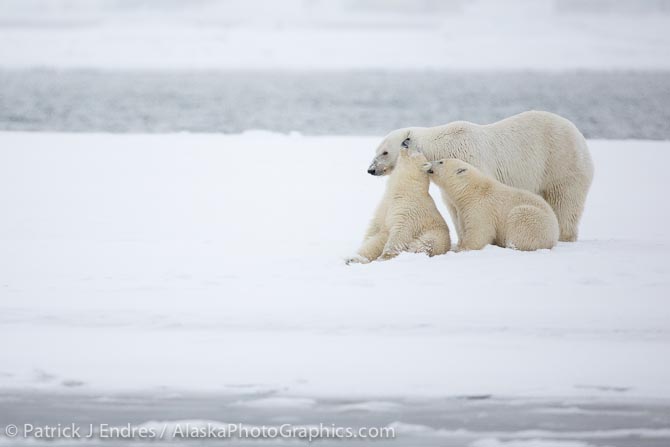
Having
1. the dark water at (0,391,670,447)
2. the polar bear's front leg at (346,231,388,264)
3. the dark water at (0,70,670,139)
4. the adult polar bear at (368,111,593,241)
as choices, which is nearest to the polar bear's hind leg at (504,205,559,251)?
the adult polar bear at (368,111,593,241)

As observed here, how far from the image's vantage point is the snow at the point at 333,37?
36469 mm

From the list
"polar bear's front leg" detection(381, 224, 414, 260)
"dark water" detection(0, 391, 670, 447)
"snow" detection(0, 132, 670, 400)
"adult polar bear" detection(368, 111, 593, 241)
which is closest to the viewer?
"dark water" detection(0, 391, 670, 447)

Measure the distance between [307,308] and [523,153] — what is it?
2.22 metres

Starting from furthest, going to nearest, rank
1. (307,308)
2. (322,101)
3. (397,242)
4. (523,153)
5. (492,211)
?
(322,101) → (523,153) → (492,211) → (397,242) → (307,308)

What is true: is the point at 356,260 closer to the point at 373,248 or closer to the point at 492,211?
the point at 373,248

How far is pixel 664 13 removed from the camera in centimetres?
4238

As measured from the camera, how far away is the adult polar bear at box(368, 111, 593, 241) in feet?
18.0

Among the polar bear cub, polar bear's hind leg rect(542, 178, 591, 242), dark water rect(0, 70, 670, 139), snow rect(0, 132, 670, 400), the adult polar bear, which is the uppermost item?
dark water rect(0, 70, 670, 139)

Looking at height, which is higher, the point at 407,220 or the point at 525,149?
the point at 525,149

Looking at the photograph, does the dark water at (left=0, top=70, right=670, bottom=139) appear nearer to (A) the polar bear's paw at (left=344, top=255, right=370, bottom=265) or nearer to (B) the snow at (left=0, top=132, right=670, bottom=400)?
(B) the snow at (left=0, top=132, right=670, bottom=400)

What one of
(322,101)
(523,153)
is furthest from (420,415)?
(322,101)

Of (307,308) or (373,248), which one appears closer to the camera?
(307,308)

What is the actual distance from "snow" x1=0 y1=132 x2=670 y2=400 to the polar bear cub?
13 cm

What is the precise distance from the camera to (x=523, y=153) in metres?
5.58
